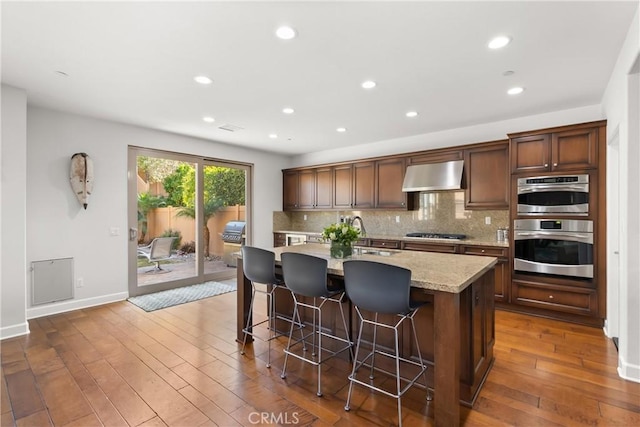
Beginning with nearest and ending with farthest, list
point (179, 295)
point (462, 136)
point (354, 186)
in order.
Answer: point (179, 295) < point (462, 136) < point (354, 186)

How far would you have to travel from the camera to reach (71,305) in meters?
4.06

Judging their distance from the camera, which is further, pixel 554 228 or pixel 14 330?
pixel 554 228

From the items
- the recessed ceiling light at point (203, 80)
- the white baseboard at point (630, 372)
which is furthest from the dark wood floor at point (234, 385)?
the recessed ceiling light at point (203, 80)

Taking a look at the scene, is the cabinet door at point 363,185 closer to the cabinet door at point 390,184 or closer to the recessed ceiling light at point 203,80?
the cabinet door at point 390,184

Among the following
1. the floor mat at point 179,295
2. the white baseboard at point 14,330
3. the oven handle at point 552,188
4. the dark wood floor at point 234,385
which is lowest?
the dark wood floor at point 234,385

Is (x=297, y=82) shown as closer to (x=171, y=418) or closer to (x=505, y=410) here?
(x=171, y=418)

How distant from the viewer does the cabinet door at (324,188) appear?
248 inches

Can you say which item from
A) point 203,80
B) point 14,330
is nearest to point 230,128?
point 203,80

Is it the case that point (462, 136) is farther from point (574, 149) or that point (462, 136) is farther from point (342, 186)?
point (342, 186)

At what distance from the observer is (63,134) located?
13.2 feet

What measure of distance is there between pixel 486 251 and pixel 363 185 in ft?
7.86

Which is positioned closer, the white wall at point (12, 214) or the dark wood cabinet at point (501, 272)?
the white wall at point (12, 214)

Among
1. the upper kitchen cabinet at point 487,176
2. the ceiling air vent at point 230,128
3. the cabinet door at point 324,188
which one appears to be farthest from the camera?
the cabinet door at point 324,188

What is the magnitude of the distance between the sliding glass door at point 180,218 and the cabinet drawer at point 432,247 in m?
2.94
